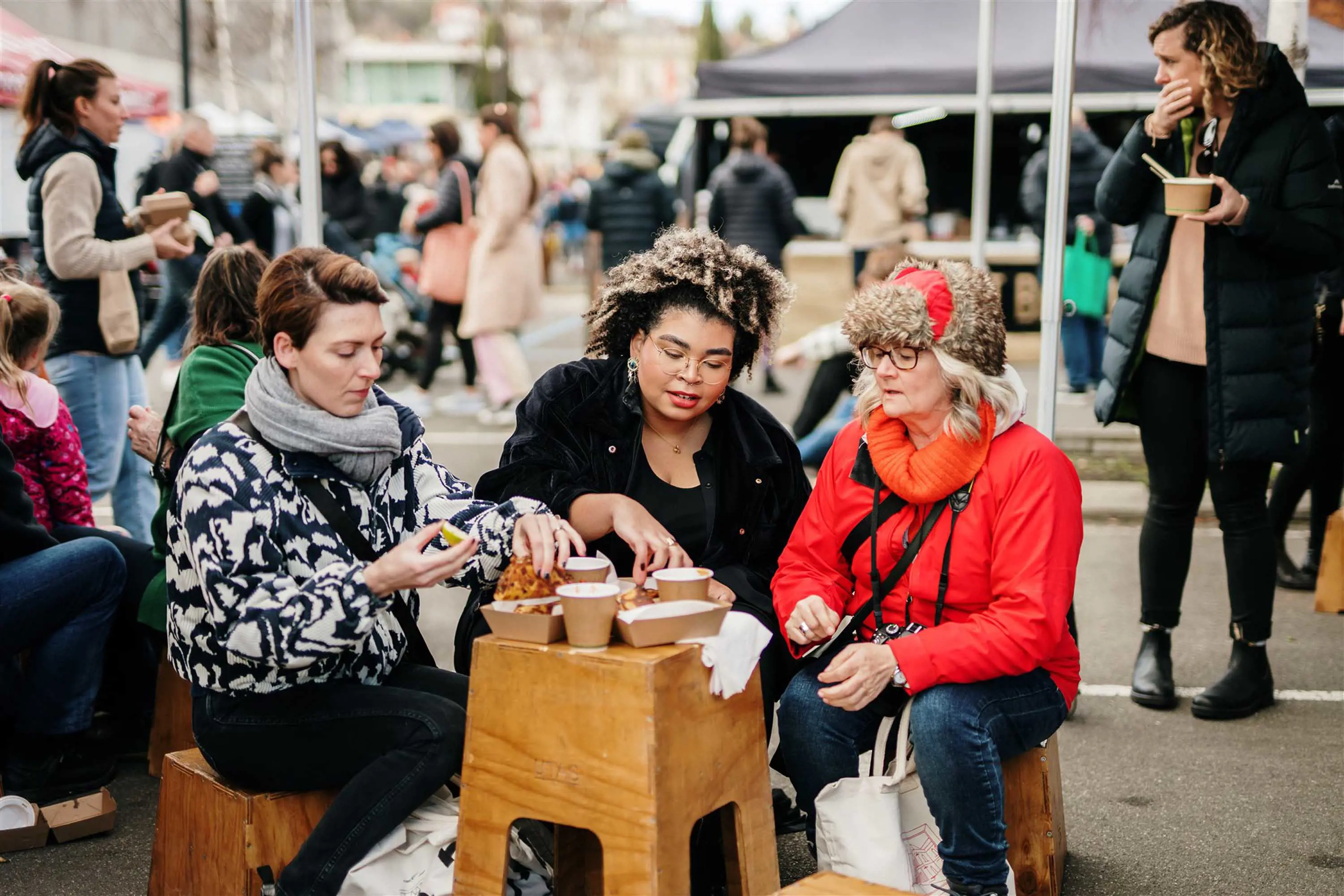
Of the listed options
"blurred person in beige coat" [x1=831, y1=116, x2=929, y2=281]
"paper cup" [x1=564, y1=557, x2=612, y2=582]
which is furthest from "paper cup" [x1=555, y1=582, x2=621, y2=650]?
"blurred person in beige coat" [x1=831, y1=116, x2=929, y2=281]

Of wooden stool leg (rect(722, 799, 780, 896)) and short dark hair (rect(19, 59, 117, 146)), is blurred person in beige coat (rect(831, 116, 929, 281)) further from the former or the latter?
wooden stool leg (rect(722, 799, 780, 896))

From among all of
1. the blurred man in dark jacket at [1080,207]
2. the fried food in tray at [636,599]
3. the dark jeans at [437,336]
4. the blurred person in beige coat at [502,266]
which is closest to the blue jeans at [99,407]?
the fried food in tray at [636,599]

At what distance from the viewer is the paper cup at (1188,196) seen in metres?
3.54

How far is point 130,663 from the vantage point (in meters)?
3.85

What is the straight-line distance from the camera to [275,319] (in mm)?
2611

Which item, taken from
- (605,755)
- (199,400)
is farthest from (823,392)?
(605,755)

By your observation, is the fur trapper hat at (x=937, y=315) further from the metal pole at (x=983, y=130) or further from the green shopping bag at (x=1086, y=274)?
the green shopping bag at (x=1086, y=274)

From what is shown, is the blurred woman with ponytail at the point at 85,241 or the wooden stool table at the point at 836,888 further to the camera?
the blurred woman with ponytail at the point at 85,241

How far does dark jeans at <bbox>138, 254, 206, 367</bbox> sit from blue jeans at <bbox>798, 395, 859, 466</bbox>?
12.0 feet

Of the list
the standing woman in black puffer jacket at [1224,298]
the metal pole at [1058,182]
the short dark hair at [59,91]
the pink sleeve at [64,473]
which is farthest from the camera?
the short dark hair at [59,91]

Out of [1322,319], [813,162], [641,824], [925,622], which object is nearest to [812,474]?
[1322,319]

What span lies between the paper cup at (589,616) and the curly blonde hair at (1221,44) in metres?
2.41

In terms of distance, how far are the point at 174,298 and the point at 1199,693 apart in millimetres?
6126

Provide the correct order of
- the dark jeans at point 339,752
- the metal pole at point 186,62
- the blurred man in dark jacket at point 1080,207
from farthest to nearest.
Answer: the metal pole at point 186,62, the blurred man in dark jacket at point 1080,207, the dark jeans at point 339,752
